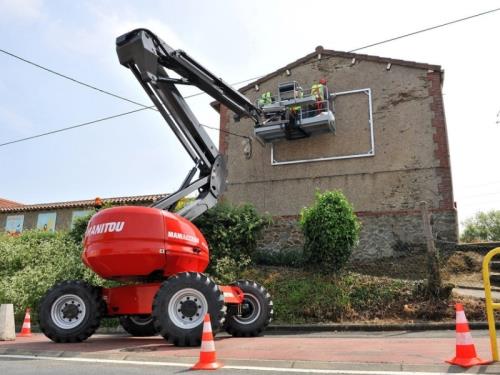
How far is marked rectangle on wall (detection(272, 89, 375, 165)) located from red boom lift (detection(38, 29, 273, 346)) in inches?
384

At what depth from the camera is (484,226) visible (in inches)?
2254

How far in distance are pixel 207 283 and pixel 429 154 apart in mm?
12638

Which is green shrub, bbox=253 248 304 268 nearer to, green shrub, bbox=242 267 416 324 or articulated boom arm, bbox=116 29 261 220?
green shrub, bbox=242 267 416 324

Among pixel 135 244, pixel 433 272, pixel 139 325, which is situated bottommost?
pixel 139 325

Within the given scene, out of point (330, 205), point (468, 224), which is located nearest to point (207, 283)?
point (330, 205)

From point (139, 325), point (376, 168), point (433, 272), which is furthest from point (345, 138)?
point (139, 325)

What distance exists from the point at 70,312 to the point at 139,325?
1.76 metres

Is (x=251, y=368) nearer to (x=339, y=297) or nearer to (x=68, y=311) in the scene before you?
(x=68, y=311)

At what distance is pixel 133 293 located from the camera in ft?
24.5

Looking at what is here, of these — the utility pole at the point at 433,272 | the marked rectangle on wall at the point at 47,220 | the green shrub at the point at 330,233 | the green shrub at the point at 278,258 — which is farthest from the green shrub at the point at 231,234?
the marked rectangle on wall at the point at 47,220

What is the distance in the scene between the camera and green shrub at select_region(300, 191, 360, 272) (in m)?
12.6

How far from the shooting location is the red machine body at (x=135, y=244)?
708 cm

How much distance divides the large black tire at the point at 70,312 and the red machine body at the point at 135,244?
Result: 0.46m

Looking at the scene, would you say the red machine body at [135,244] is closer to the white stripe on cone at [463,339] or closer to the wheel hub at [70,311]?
the wheel hub at [70,311]
